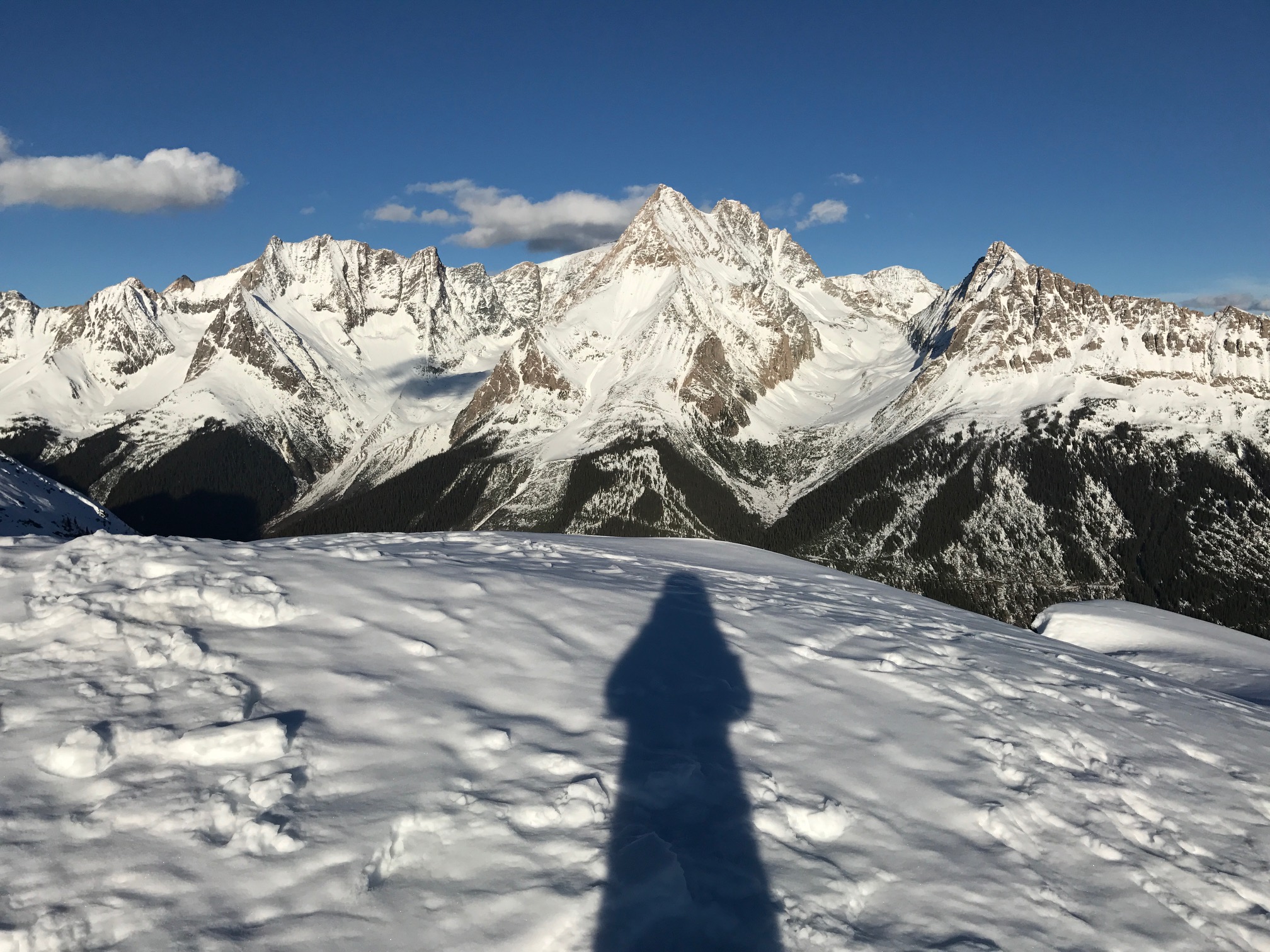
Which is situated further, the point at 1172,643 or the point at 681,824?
the point at 1172,643

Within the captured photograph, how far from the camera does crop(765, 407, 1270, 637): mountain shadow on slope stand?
14850cm

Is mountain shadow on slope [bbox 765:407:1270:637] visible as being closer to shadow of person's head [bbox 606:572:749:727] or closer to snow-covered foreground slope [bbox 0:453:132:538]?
snow-covered foreground slope [bbox 0:453:132:538]

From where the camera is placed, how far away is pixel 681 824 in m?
7.69

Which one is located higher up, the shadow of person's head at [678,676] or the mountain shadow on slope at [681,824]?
the shadow of person's head at [678,676]

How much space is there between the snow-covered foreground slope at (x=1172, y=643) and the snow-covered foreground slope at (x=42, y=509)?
39656 mm

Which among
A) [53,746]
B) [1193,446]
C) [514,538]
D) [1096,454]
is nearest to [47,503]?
[514,538]

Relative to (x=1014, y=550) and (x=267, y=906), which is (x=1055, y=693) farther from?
(x=1014, y=550)

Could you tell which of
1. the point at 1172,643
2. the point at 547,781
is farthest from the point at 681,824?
the point at 1172,643

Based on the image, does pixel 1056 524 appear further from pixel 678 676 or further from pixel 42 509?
pixel 678 676

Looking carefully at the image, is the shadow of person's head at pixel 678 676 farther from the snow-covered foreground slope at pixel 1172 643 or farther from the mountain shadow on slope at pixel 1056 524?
the mountain shadow on slope at pixel 1056 524

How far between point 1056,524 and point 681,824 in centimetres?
18551

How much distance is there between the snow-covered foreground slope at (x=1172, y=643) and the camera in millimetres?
17094

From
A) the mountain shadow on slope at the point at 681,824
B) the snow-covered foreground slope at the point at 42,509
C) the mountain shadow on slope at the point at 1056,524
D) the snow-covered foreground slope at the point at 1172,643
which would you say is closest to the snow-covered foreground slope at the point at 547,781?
the mountain shadow on slope at the point at 681,824

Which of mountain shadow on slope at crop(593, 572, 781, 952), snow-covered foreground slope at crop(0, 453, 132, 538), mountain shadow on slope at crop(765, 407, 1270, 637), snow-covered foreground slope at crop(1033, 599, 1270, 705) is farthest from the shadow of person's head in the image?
mountain shadow on slope at crop(765, 407, 1270, 637)
